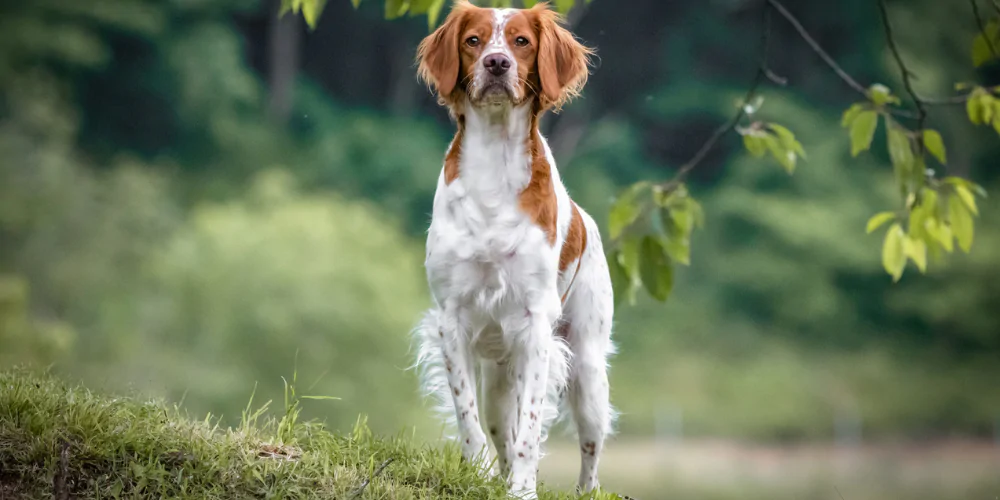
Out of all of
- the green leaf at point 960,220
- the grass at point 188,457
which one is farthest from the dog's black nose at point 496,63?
the green leaf at point 960,220

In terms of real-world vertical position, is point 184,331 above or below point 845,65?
below

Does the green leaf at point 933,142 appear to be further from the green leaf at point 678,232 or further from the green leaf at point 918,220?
the green leaf at point 678,232

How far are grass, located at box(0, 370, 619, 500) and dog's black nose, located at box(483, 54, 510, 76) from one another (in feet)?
4.44

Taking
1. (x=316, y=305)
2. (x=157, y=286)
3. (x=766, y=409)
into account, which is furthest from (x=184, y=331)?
(x=766, y=409)

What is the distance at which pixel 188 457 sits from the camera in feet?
12.3

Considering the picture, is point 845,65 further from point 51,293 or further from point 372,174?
point 51,293

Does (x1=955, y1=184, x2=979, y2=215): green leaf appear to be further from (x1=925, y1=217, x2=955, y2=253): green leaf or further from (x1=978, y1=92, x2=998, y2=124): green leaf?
(x1=978, y1=92, x2=998, y2=124): green leaf

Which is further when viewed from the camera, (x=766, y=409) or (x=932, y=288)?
(x=932, y=288)

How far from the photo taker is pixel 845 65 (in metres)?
21.2

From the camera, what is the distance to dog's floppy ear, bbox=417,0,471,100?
4.11 m

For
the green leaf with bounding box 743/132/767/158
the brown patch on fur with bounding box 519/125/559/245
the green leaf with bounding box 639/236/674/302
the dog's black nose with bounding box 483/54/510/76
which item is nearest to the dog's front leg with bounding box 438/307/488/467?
the brown patch on fur with bounding box 519/125/559/245

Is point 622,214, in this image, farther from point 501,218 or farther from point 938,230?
point 938,230

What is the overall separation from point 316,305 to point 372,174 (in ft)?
17.1

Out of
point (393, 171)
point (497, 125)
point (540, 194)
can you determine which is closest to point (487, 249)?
point (540, 194)
